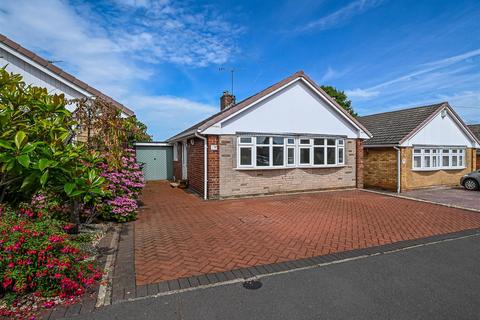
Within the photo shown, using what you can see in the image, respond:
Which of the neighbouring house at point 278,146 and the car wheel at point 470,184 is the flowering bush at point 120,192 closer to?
the neighbouring house at point 278,146

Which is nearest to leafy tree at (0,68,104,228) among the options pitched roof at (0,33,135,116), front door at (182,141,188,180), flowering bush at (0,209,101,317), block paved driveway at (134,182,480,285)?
flowering bush at (0,209,101,317)

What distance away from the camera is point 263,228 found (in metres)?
6.54

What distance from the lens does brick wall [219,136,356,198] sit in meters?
10.6

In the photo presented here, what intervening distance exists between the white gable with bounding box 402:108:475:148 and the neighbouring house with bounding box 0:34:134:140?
14.9 meters

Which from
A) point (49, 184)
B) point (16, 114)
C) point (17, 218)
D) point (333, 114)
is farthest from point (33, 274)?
point (333, 114)

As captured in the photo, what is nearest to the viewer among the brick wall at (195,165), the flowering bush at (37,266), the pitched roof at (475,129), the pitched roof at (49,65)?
the flowering bush at (37,266)

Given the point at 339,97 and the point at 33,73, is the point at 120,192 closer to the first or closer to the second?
the point at 33,73

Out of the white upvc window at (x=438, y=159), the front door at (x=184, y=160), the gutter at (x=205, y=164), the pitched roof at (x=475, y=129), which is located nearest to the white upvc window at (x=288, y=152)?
the gutter at (x=205, y=164)

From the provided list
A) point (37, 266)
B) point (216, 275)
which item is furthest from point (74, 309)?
point (216, 275)

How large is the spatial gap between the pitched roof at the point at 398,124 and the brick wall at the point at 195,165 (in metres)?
9.91

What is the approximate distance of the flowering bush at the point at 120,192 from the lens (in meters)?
6.90

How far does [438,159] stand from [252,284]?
16307 millimetres

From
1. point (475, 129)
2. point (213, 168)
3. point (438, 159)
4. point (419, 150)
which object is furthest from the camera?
point (475, 129)

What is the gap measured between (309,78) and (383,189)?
748 cm
